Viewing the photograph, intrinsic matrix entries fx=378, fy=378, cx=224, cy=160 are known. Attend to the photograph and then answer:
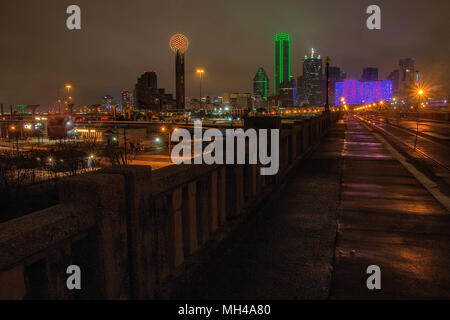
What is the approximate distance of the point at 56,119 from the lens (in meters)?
21.8

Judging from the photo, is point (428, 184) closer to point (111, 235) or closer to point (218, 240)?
point (218, 240)

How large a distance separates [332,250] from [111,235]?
2828mm

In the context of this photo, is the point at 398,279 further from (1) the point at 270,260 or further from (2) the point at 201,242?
(2) the point at 201,242

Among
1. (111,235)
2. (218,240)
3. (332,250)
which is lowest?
(332,250)

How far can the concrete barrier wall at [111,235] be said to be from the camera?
2.07 m

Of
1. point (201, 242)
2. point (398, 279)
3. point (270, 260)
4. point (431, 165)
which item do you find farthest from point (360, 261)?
point (431, 165)

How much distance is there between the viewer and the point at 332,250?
4.49m

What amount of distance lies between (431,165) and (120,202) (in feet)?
38.0

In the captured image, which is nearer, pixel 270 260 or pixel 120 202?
pixel 120 202

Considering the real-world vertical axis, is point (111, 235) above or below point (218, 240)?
above

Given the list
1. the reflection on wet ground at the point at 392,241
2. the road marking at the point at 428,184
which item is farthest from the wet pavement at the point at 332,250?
the road marking at the point at 428,184

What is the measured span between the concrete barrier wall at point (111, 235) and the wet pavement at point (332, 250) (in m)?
0.42

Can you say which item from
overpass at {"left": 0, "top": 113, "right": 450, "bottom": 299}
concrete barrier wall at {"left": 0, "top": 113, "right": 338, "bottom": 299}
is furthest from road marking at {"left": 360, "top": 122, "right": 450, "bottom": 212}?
concrete barrier wall at {"left": 0, "top": 113, "right": 338, "bottom": 299}

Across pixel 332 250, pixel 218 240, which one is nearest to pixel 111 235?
pixel 218 240
